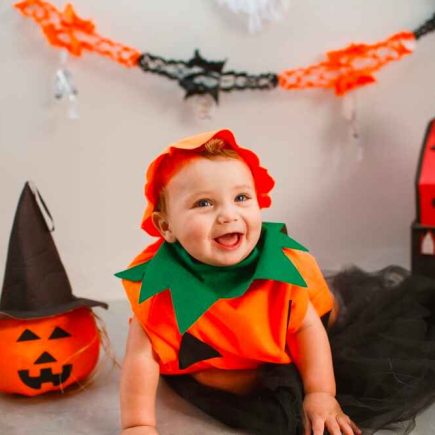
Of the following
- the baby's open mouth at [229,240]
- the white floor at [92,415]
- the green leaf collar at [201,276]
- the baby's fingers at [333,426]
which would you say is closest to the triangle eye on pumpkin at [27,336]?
the white floor at [92,415]

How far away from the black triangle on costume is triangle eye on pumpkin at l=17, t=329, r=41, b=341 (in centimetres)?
26

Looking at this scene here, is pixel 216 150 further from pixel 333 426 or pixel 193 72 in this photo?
pixel 193 72

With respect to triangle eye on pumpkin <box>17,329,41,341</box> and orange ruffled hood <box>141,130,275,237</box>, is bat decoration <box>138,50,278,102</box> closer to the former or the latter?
orange ruffled hood <box>141,130,275,237</box>

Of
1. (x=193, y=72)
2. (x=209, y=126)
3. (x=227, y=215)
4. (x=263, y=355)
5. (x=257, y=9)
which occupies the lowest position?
(x=263, y=355)

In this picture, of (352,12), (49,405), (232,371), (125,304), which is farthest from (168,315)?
(352,12)

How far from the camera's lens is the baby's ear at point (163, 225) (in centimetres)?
86

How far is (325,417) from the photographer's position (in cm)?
77

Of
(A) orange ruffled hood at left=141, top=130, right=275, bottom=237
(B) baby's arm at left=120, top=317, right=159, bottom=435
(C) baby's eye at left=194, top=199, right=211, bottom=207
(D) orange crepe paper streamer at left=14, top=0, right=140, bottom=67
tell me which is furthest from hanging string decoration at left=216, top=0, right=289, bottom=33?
(B) baby's arm at left=120, top=317, right=159, bottom=435

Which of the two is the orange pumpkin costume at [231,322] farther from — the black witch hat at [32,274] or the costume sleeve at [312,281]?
the black witch hat at [32,274]

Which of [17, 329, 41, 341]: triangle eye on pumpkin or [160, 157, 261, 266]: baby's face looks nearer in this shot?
[160, 157, 261, 266]: baby's face

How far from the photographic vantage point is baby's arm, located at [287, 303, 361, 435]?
30.2 inches

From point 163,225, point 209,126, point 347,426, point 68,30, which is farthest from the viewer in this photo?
point 209,126

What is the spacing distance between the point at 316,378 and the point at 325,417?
0.07 meters

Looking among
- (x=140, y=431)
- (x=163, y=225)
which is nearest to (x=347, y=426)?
(x=140, y=431)
